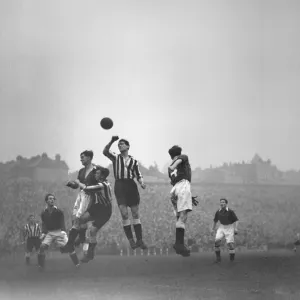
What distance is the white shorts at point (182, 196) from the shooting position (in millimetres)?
10117

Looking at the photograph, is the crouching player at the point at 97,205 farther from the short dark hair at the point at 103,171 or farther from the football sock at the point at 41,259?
the football sock at the point at 41,259

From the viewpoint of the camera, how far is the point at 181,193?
33.2ft

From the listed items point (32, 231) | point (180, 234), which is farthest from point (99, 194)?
point (32, 231)

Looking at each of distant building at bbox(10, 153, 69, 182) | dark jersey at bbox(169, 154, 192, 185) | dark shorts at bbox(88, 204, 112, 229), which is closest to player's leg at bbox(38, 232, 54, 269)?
dark shorts at bbox(88, 204, 112, 229)

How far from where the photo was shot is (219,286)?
1096 centimetres

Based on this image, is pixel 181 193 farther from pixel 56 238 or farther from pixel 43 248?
pixel 43 248

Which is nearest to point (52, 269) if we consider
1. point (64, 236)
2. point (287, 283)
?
point (64, 236)

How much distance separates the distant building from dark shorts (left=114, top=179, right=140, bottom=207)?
6784 mm

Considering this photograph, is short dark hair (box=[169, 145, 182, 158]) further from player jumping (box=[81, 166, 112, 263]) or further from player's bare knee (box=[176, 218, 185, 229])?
player jumping (box=[81, 166, 112, 263])

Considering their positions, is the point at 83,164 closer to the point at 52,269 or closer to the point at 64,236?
the point at 64,236

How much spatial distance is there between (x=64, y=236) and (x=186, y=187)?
3.07 m

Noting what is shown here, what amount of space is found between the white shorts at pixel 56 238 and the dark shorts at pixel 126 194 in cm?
184

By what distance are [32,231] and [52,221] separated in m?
1.19

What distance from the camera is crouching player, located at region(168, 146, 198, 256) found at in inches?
399
